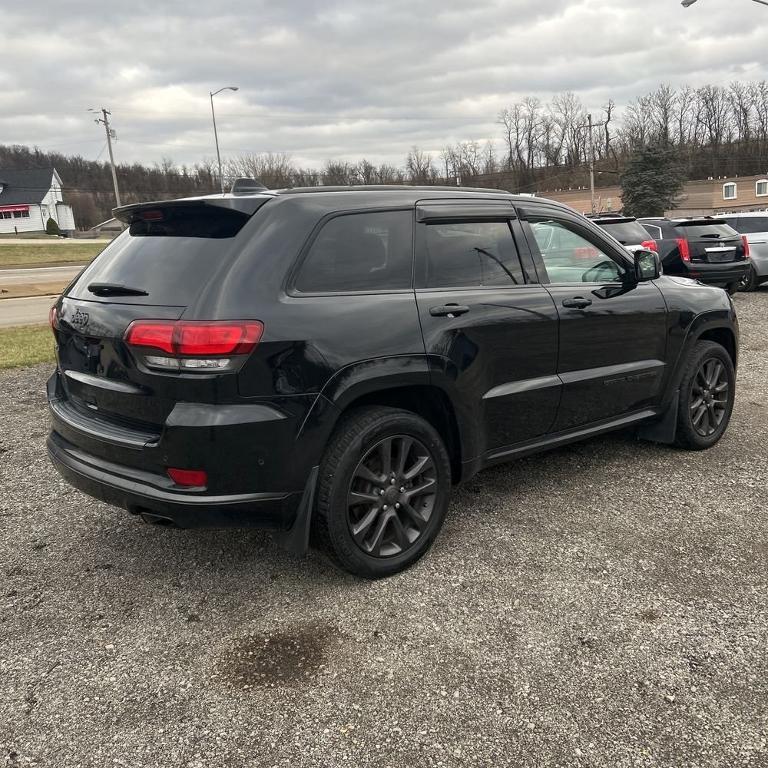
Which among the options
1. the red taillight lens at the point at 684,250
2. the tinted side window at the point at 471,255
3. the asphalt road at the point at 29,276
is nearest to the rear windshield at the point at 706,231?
the red taillight lens at the point at 684,250

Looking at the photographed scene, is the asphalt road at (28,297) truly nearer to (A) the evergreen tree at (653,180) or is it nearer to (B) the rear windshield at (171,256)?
(B) the rear windshield at (171,256)

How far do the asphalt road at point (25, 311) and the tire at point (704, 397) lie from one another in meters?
11.2

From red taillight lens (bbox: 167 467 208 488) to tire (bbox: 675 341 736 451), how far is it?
3424mm

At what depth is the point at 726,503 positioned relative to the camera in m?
4.13

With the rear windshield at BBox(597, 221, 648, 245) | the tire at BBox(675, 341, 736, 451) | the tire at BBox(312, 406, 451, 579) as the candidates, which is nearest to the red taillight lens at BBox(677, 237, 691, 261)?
the rear windshield at BBox(597, 221, 648, 245)

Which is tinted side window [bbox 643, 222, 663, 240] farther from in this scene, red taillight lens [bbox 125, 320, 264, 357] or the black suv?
red taillight lens [bbox 125, 320, 264, 357]

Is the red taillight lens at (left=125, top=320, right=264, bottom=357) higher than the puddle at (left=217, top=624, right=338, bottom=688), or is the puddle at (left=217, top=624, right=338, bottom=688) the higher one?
the red taillight lens at (left=125, top=320, right=264, bottom=357)

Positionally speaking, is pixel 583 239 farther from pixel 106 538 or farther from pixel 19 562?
pixel 19 562

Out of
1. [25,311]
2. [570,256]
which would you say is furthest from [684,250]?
[25,311]

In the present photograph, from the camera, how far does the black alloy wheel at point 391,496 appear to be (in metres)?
3.21

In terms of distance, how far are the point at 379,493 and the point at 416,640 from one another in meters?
0.69

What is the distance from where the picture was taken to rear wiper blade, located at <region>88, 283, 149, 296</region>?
303 centimetres

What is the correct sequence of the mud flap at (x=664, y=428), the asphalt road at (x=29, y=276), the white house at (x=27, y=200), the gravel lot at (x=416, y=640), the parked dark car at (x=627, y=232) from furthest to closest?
1. the white house at (x=27, y=200)
2. the asphalt road at (x=29, y=276)
3. the parked dark car at (x=627, y=232)
4. the mud flap at (x=664, y=428)
5. the gravel lot at (x=416, y=640)

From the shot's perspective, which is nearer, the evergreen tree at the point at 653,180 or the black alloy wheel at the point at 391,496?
the black alloy wheel at the point at 391,496
